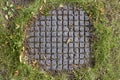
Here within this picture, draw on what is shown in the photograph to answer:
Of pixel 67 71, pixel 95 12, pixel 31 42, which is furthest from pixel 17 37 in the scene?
pixel 95 12

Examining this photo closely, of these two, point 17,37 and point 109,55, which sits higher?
point 17,37

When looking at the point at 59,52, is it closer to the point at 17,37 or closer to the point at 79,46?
the point at 79,46

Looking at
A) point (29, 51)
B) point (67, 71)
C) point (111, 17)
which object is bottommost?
point (67, 71)
